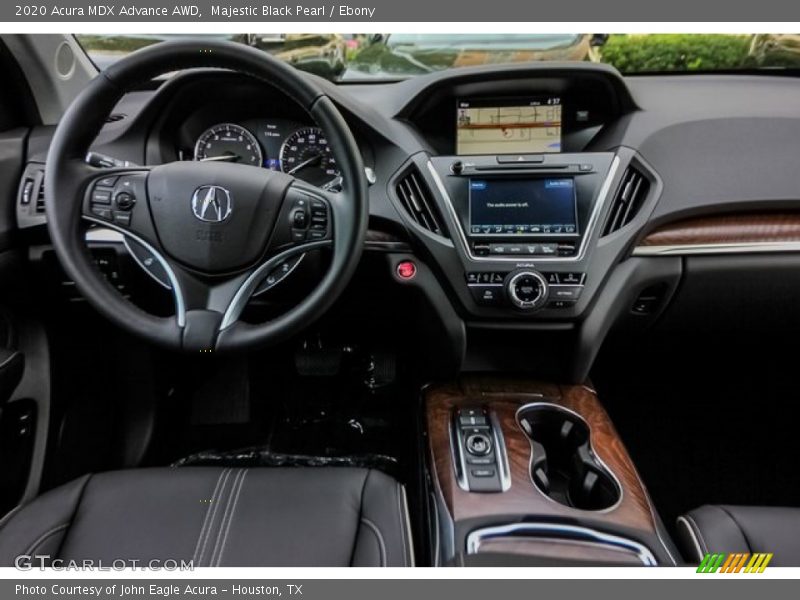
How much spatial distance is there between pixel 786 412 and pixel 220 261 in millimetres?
1962

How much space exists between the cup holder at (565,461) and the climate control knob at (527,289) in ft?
0.87

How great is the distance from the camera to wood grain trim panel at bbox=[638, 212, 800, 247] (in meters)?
1.49

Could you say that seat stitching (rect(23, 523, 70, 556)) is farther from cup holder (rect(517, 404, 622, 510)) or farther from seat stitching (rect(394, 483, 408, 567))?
cup holder (rect(517, 404, 622, 510))

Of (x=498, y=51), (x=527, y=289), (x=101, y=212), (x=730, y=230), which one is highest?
(x=498, y=51)

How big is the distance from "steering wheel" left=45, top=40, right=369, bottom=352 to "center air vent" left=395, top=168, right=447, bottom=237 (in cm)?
29

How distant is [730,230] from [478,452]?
0.82 metres

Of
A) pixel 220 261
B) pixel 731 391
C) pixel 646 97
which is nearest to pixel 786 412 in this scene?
pixel 731 391

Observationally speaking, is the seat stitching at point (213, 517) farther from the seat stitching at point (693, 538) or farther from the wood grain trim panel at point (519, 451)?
the seat stitching at point (693, 538)

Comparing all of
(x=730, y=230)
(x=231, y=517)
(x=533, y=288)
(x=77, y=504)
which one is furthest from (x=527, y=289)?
(x=77, y=504)

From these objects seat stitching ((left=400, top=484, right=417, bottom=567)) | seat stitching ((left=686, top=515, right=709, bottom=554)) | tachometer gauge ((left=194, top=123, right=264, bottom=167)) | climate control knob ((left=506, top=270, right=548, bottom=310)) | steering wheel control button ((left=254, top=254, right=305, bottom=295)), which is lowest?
seat stitching ((left=400, top=484, right=417, bottom=567))

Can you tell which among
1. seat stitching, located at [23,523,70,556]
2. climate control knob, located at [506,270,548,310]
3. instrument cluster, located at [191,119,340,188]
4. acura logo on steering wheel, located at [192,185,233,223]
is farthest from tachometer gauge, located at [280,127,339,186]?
seat stitching, located at [23,523,70,556]

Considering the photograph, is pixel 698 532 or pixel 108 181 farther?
pixel 108 181

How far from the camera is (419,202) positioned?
147 centimetres

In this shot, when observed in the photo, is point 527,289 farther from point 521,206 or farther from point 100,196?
point 100,196
